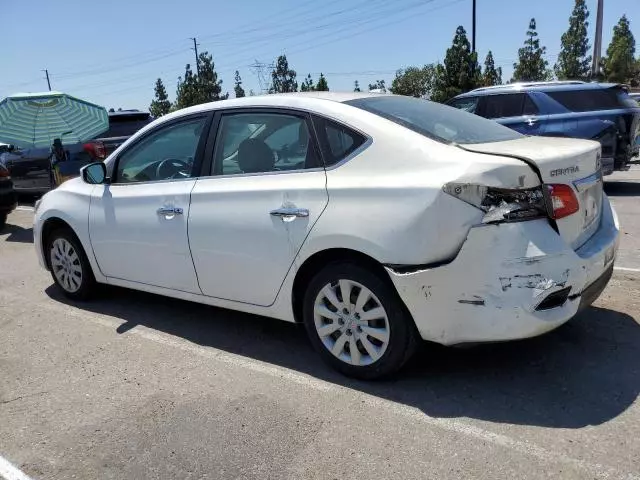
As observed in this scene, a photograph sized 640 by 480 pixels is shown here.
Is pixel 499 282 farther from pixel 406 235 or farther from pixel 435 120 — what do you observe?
pixel 435 120

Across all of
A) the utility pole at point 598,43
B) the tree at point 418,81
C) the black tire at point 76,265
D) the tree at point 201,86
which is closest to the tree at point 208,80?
the tree at point 201,86

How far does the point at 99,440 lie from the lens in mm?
3111

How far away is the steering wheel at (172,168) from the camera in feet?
14.1

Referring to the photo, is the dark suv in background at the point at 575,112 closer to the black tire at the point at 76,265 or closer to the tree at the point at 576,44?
the black tire at the point at 76,265

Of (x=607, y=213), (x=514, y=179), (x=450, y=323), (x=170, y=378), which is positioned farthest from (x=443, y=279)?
(x=170, y=378)

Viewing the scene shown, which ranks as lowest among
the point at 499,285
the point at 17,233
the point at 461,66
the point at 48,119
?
the point at 17,233

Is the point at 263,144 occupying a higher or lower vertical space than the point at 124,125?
lower

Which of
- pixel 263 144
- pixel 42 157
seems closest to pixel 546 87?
pixel 263 144

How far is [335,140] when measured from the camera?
3.53m

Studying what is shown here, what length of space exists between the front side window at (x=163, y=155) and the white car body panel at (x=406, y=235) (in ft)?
0.78

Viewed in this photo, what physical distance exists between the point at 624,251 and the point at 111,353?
496 centimetres

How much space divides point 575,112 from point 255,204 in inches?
291

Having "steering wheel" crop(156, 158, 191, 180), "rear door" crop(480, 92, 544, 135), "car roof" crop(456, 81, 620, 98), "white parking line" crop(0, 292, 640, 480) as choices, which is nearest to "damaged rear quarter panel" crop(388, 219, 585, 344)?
"white parking line" crop(0, 292, 640, 480)

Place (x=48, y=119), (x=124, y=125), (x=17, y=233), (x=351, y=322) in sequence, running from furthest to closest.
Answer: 1. (x=124, y=125)
2. (x=48, y=119)
3. (x=17, y=233)
4. (x=351, y=322)
